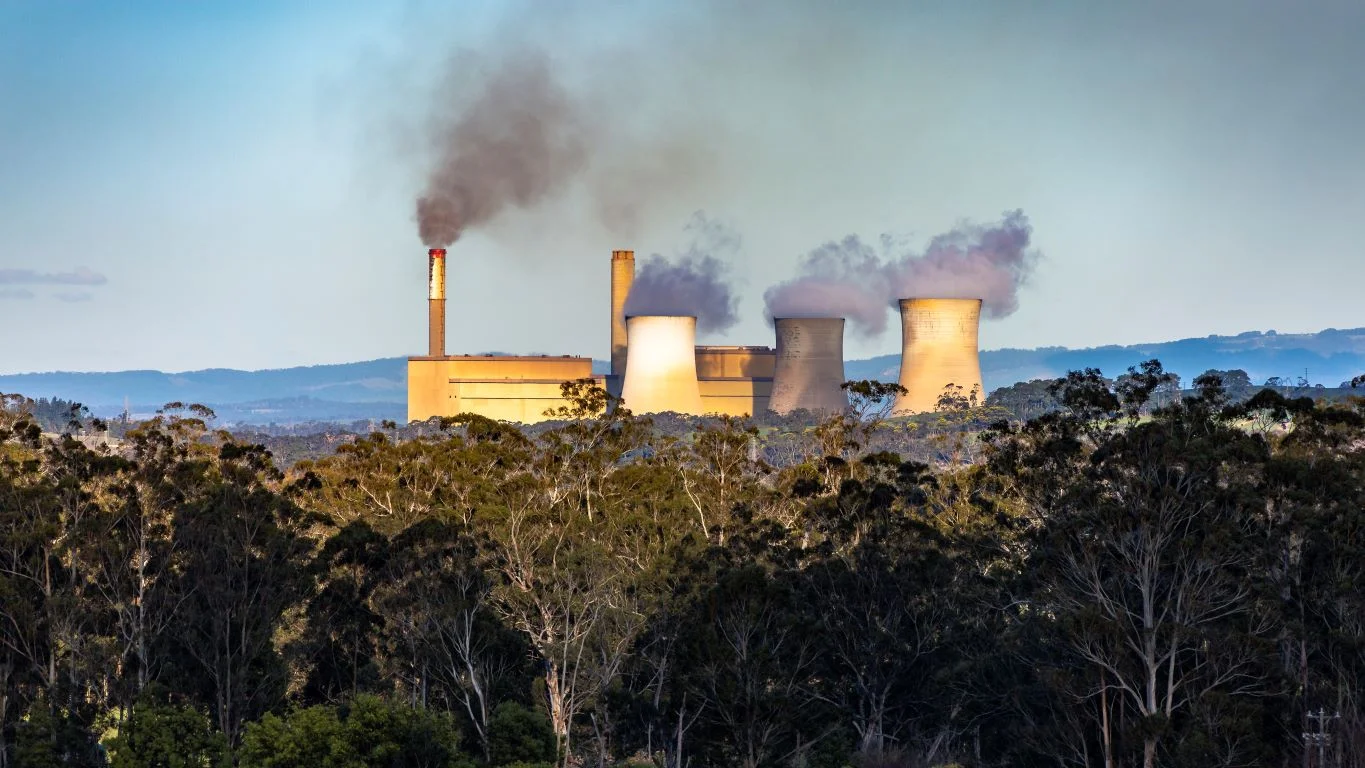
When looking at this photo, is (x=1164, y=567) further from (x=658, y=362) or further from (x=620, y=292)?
(x=620, y=292)

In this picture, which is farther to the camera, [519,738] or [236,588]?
[236,588]

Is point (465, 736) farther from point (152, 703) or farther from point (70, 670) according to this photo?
point (70, 670)

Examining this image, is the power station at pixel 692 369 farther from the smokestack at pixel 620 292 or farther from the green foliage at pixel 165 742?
the green foliage at pixel 165 742

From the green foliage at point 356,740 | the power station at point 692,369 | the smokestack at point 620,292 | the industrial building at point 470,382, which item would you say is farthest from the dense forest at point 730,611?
the smokestack at point 620,292

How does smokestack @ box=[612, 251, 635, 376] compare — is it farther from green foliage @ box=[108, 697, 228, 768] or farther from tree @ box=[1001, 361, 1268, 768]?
green foliage @ box=[108, 697, 228, 768]

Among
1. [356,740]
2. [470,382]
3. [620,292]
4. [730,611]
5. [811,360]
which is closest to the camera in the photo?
[356,740]

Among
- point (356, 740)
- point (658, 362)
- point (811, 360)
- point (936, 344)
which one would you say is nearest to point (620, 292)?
point (811, 360)
